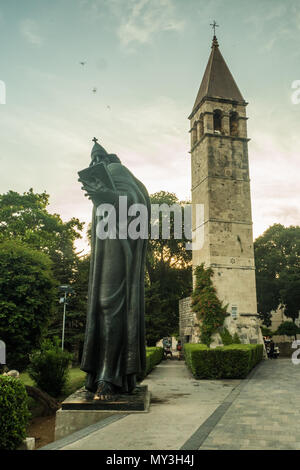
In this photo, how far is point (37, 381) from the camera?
1175 centimetres

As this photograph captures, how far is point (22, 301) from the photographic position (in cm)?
1267

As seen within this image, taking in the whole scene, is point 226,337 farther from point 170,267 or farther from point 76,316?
point 170,267

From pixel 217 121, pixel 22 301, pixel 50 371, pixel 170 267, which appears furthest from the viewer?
pixel 170 267

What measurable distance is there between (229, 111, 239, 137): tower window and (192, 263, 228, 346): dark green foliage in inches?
466

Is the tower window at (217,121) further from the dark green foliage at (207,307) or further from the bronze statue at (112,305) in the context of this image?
the bronze statue at (112,305)

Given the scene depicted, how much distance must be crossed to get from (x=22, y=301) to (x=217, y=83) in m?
26.2

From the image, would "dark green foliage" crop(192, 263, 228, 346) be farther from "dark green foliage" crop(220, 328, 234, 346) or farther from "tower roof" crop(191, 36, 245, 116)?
"tower roof" crop(191, 36, 245, 116)

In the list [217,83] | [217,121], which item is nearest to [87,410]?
[217,121]

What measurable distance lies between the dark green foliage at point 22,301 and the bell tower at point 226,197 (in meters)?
15.7

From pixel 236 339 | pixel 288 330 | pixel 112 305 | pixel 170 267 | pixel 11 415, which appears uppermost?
pixel 170 267

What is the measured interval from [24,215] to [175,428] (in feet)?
64.5

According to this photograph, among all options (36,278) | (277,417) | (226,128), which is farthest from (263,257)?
(277,417)

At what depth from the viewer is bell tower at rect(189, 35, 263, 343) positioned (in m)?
26.9
